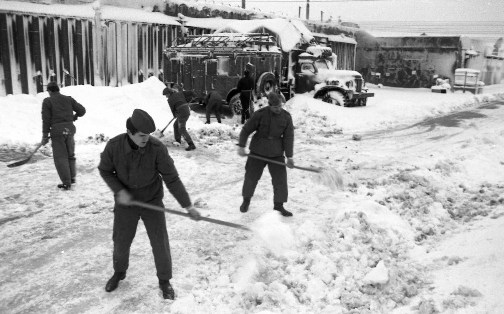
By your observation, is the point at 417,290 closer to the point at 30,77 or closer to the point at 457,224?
the point at 457,224

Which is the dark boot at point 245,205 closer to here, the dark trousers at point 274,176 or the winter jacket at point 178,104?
the dark trousers at point 274,176

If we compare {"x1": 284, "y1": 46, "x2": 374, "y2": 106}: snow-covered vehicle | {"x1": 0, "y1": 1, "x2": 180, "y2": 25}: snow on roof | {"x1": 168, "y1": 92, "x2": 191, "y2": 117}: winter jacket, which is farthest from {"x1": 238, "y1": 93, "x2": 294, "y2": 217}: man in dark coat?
{"x1": 284, "y1": 46, "x2": 374, "y2": 106}: snow-covered vehicle

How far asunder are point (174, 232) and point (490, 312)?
12.1 ft

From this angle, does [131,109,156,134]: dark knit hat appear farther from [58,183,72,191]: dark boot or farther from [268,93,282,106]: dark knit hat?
[58,183,72,191]: dark boot

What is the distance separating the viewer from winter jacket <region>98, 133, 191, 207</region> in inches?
143

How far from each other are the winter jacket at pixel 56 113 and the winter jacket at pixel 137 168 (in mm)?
3408

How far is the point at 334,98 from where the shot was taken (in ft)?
52.1

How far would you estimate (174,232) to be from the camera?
5.51 metres

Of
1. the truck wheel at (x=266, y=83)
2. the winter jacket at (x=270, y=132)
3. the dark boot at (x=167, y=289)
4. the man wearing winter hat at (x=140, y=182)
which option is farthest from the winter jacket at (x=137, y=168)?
the truck wheel at (x=266, y=83)

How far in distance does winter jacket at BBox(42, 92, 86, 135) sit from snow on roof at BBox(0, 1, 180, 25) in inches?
275

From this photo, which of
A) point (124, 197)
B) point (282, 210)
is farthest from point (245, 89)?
point (124, 197)

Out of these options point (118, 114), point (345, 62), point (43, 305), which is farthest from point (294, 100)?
point (345, 62)

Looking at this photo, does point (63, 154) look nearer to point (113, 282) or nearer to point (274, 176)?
point (113, 282)

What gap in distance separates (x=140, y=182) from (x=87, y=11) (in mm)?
11930
